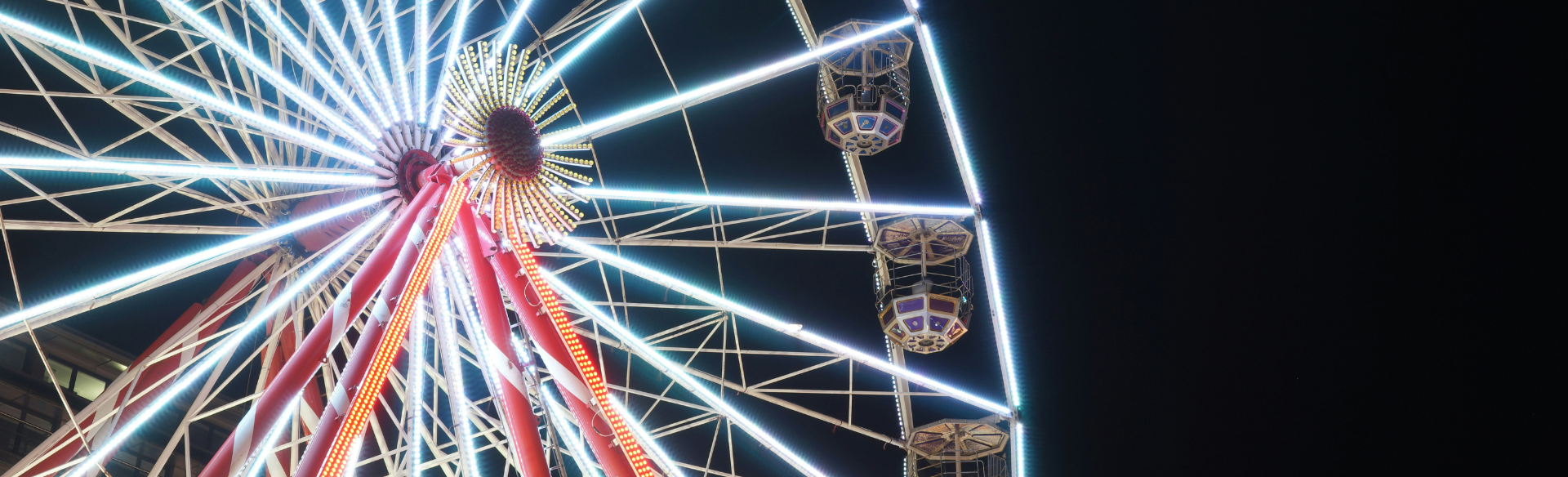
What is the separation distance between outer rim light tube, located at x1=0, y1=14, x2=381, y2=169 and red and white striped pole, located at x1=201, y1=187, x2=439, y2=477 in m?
1.39

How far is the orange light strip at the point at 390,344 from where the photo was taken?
9711mm

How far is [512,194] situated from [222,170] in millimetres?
3065

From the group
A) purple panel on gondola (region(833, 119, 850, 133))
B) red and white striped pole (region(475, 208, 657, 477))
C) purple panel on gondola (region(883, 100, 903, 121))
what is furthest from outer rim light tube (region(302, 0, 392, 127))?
purple panel on gondola (region(883, 100, 903, 121))

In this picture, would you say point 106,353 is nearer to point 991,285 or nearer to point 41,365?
point 41,365

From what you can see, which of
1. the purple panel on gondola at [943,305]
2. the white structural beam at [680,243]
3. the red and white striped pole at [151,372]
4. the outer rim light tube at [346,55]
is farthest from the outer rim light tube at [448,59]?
the purple panel on gondola at [943,305]

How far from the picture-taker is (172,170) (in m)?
11.4

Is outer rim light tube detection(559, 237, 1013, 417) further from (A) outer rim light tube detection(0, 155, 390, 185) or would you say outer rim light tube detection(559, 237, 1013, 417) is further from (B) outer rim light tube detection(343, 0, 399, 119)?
(A) outer rim light tube detection(0, 155, 390, 185)

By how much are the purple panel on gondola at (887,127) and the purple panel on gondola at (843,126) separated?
475 mm

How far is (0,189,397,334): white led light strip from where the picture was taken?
1078 cm

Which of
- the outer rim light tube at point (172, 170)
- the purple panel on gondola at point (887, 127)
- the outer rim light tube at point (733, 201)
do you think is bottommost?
the outer rim light tube at point (172, 170)

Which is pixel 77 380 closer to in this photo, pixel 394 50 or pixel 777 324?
pixel 394 50

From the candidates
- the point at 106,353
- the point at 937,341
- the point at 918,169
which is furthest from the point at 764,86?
the point at 106,353

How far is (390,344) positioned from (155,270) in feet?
10.2

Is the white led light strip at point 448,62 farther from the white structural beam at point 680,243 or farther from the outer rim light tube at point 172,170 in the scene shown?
the white structural beam at point 680,243
